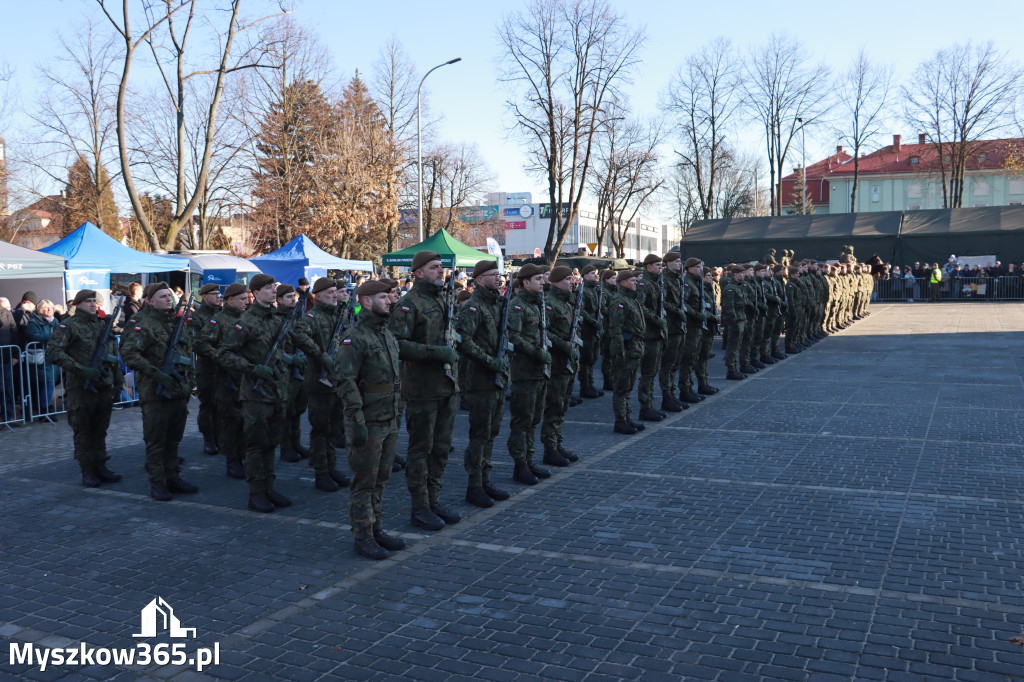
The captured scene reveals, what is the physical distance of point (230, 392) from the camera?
29.3 ft

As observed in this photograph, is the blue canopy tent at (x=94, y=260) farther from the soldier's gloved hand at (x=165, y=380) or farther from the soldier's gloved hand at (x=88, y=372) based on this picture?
the soldier's gloved hand at (x=165, y=380)

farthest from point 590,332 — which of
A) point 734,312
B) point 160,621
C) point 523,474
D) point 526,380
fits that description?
point 160,621

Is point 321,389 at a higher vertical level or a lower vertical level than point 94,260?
lower

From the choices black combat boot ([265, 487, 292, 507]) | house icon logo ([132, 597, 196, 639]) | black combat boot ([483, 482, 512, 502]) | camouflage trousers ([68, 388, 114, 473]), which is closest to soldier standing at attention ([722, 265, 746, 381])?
black combat boot ([483, 482, 512, 502])

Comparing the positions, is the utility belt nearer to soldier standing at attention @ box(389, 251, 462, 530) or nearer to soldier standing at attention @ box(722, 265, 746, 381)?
soldier standing at attention @ box(389, 251, 462, 530)

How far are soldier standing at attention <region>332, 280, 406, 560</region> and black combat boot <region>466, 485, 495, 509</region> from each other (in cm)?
123

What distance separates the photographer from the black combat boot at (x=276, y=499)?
7.59 metres

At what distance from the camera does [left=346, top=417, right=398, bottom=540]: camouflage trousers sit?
6125mm

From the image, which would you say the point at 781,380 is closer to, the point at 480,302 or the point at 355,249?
the point at 480,302

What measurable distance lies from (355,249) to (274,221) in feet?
16.6

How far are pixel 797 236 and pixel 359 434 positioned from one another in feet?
130

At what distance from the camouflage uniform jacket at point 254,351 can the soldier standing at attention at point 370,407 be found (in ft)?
5.88

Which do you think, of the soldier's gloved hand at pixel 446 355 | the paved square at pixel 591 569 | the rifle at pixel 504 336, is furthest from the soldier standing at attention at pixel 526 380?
the soldier's gloved hand at pixel 446 355

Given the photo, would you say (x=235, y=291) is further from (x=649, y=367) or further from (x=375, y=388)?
(x=649, y=367)
